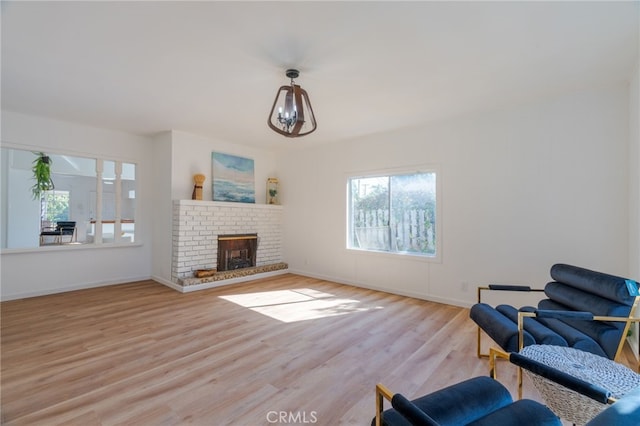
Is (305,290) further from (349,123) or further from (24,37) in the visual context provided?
(24,37)

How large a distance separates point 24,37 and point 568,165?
541 centimetres

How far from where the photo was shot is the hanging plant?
14.8 ft

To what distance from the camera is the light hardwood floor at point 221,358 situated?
74.3 inches

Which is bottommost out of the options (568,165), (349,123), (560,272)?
(560,272)

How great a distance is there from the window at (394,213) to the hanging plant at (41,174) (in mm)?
4909

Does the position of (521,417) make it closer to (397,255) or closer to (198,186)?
(397,255)

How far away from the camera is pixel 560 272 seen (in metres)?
2.76

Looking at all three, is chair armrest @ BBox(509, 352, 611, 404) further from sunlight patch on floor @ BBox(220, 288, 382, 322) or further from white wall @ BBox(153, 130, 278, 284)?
white wall @ BBox(153, 130, 278, 284)

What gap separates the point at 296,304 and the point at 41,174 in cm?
443

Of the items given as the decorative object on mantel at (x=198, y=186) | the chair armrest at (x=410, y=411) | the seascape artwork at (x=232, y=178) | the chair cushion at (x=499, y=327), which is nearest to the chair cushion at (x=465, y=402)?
the chair armrest at (x=410, y=411)

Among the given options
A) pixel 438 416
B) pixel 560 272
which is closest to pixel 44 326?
pixel 438 416

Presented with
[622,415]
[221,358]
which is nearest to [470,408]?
[622,415]

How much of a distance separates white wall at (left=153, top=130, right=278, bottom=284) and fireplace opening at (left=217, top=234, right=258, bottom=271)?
0.85 metres

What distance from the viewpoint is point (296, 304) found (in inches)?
162
